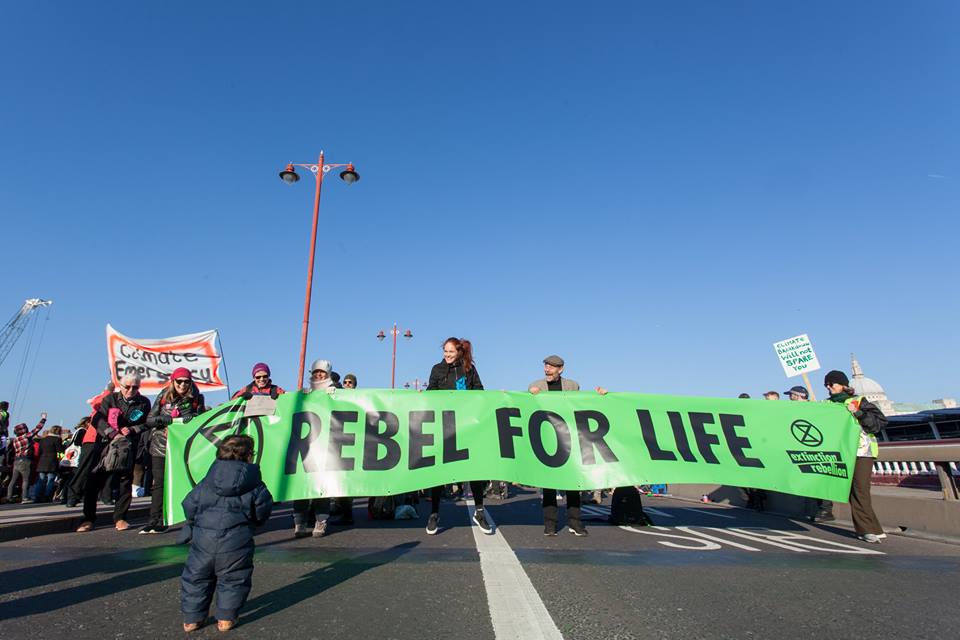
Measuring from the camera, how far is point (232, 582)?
123 inches

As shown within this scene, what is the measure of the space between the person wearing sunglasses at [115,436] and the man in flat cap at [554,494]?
4947mm

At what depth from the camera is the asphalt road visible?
9.98 ft

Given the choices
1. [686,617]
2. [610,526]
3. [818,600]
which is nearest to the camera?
[686,617]

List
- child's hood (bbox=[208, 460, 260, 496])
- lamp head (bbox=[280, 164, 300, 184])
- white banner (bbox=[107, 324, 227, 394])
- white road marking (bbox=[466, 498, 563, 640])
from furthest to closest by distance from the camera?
1. lamp head (bbox=[280, 164, 300, 184])
2. white banner (bbox=[107, 324, 227, 394])
3. child's hood (bbox=[208, 460, 260, 496])
4. white road marking (bbox=[466, 498, 563, 640])

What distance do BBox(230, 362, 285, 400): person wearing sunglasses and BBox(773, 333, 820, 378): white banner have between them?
946cm

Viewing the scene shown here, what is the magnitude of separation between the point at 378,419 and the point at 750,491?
7993 millimetres

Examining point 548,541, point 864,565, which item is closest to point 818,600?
point 864,565

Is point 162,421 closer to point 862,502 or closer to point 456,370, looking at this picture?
point 456,370

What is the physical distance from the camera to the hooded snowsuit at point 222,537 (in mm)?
3068

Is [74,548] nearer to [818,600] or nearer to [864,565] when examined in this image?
[818,600]

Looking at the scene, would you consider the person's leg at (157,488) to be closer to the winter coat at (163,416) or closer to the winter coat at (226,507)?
the winter coat at (163,416)

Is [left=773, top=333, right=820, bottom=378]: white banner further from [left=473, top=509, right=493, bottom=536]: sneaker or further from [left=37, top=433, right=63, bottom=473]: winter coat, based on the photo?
[left=37, top=433, right=63, bottom=473]: winter coat

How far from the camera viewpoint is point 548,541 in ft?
19.8

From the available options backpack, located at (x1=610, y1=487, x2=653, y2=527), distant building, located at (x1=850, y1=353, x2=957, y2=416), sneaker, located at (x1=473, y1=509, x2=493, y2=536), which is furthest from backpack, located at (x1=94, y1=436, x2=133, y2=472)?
distant building, located at (x1=850, y1=353, x2=957, y2=416)
